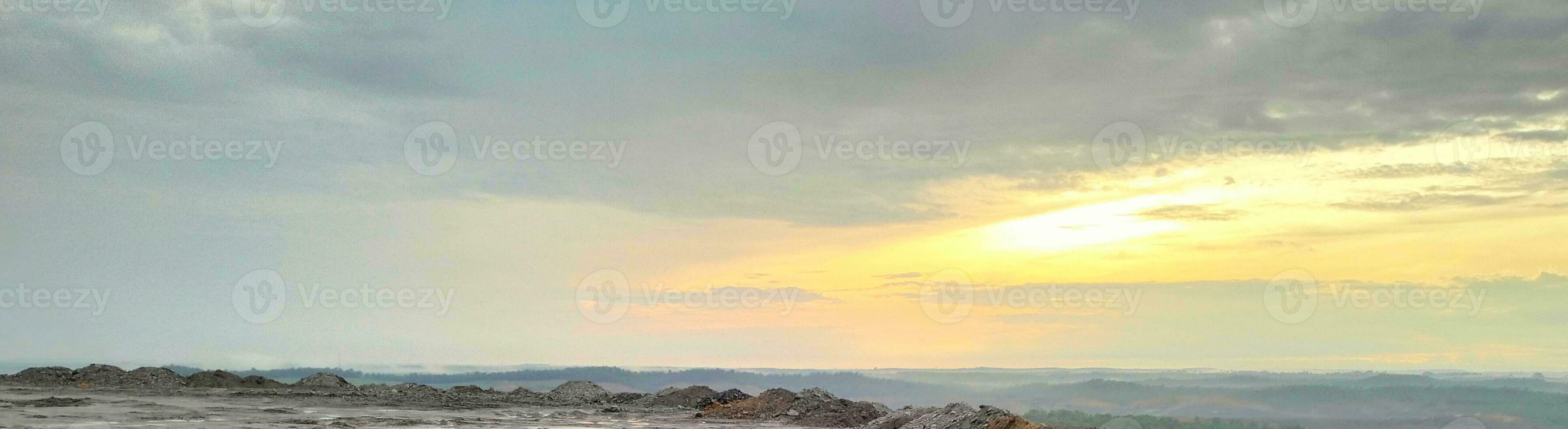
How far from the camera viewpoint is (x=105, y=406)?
42531 millimetres

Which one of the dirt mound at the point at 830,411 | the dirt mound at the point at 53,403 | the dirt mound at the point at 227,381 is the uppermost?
the dirt mound at the point at 227,381

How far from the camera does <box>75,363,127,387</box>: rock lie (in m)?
59.6

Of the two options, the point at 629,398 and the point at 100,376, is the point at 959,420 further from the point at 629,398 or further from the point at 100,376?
the point at 100,376

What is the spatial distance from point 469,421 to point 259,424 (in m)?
8.49

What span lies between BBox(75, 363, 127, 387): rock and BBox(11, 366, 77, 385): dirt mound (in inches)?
18.1

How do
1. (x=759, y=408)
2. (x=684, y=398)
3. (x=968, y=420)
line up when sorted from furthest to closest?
1. (x=684, y=398)
2. (x=759, y=408)
3. (x=968, y=420)

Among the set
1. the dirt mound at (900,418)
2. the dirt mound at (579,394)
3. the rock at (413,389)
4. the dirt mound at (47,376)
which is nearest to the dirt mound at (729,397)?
the dirt mound at (579,394)

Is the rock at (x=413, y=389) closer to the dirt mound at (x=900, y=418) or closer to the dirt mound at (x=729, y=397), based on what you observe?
the dirt mound at (x=729, y=397)

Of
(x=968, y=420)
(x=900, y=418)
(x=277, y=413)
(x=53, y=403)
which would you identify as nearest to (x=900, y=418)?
(x=900, y=418)

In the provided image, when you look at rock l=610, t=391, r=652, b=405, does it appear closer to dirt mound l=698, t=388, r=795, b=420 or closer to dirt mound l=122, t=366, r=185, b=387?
dirt mound l=698, t=388, r=795, b=420

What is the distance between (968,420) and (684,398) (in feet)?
95.0

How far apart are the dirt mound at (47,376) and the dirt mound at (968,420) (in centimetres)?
5500

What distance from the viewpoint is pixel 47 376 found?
6019 centimetres

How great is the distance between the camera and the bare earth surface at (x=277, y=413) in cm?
3472
